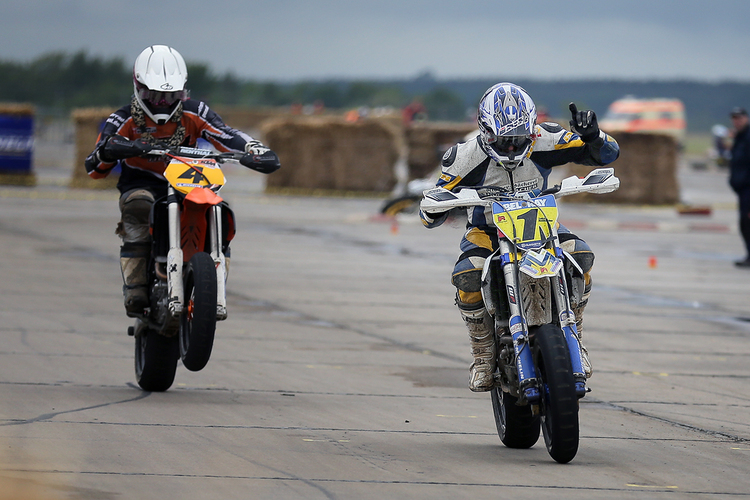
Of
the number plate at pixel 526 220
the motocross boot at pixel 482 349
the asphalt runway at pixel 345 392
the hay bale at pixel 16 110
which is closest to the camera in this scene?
the asphalt runway at pixel 345 392

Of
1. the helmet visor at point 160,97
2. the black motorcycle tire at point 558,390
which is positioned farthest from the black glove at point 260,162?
the black motorcycle tire at point 558,390

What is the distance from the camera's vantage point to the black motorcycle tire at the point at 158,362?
7.37 m

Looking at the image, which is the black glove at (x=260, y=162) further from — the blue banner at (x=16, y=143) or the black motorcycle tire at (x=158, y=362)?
the blue banner at (x=16, y=143)

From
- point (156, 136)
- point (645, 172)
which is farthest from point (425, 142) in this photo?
point (156, 136)

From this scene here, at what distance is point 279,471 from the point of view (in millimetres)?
5355

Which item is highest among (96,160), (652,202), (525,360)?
(96,160)

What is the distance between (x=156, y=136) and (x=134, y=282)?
3.10ft

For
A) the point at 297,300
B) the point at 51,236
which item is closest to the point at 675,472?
the point at 297,300

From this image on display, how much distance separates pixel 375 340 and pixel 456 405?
8.32ft

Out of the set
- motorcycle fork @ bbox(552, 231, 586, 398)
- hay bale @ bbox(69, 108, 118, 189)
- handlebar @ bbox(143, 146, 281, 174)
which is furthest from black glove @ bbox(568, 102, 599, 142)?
hay bale @ bbox(69, 108, 118, 189)

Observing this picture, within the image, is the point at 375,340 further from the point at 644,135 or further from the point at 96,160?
the point at 644,135

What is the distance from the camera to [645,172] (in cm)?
2812

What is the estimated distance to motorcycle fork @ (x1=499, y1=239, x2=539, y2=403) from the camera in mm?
5607

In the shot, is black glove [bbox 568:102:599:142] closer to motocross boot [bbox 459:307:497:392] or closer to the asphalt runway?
the asphalt runway
